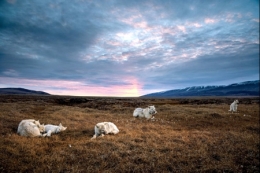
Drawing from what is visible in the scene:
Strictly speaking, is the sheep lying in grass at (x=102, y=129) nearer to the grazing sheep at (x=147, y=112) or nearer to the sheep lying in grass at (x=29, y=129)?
the sheep lying in grass at (x=29, y=129)

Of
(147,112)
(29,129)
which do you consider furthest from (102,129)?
(147,112)

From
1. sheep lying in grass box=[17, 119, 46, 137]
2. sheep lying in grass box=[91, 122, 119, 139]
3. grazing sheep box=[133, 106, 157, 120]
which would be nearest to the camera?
sheep lying in grass box=[17, 119, 46, 137]

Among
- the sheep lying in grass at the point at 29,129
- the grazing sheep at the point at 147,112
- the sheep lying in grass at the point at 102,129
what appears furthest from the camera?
the grazing sheep at the point at 147,112

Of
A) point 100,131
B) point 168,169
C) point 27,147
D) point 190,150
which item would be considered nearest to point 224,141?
point 190,150

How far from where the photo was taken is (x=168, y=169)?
289 inches

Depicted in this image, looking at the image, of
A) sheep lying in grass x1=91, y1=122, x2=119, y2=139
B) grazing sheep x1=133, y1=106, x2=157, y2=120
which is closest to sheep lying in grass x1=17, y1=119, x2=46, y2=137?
sheep lying in grass x1=91, y1=122, x2=119, y2=139

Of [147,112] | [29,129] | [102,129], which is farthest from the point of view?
[147,112]

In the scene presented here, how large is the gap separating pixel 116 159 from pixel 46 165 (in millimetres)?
3141

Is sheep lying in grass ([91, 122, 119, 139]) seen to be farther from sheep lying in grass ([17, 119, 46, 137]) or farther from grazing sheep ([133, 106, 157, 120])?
grazing sheep ([133, 106, 157, 120])

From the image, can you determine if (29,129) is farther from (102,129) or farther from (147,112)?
(147,112)

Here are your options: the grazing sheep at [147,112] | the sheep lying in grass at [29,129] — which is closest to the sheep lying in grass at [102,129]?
the sheep lying in grass at [29,129]

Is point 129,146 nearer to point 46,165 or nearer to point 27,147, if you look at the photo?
point 46,165

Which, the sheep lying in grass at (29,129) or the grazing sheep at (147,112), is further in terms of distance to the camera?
the grazing sheep at (147,112)

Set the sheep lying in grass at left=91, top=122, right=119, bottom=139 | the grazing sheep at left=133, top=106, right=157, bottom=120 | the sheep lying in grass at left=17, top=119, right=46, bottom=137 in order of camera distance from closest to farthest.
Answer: the sheep lying in grass at left=17, top=119, right=46, bottom=137 → the sheep lying in grass at left=91, top=122, right=119, bottom=139 → the grazing sheep at left=133, top=106, right=157, bottom=120
